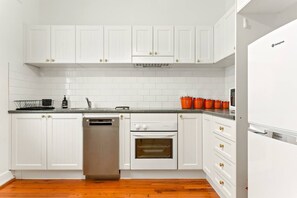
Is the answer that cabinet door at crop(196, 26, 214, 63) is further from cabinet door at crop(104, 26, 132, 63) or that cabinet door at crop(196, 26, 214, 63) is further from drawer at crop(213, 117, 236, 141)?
drawer at crop(213, 117, 236, 141)

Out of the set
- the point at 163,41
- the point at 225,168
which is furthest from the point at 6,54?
the point at 225,168

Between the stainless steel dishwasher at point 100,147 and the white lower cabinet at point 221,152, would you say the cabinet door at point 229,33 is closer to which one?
the white lower cabinet at point 221,152

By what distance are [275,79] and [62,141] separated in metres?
2.69

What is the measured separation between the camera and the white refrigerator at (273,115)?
117 centimetres

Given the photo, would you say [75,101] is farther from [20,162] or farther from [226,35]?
[226,35]

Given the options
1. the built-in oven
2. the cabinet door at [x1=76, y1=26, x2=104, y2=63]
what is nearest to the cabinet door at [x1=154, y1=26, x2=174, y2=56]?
the cabinet door at [x1=76, y1=26, x2=104, y2=63]

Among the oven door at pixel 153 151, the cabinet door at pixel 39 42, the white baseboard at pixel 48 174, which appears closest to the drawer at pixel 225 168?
the oven door at pixel 153 151

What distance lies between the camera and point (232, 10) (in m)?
2.92

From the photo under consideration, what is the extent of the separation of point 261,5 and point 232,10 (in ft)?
3.03

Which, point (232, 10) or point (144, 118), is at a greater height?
point (232, 10)

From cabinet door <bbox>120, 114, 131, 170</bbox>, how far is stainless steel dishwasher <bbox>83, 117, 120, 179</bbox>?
0.06 metres

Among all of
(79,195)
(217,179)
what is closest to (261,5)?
(217,179)

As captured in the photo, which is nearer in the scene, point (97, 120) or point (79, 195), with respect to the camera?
point (79, 195)

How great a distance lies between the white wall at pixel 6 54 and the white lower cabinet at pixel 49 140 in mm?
133
